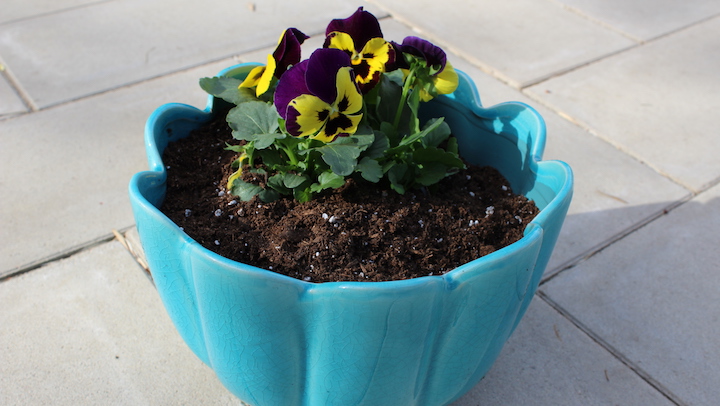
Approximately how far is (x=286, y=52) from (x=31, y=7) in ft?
6.80

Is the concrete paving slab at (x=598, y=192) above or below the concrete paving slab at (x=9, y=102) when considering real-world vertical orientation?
below

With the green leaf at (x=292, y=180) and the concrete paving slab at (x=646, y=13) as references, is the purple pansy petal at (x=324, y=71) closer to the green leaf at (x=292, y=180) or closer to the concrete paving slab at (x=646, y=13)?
the green leaf at (x=292, y=180)

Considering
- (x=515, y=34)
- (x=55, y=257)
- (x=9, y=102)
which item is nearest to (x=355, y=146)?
(x=55, y=257)

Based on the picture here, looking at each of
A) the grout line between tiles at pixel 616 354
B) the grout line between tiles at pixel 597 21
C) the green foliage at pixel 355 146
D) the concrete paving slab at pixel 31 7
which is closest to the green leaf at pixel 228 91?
the green foliage at pixel 355 146

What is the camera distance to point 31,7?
8.95 feet

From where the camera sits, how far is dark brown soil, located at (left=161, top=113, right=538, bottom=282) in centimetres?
107

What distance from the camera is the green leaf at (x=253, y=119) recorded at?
1129 mm

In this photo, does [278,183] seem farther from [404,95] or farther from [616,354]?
[616,354]

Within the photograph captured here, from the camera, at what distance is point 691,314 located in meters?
1.58

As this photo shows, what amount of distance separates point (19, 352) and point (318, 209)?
0.75 m

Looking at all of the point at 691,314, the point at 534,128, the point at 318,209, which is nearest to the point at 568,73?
the point at 691,314

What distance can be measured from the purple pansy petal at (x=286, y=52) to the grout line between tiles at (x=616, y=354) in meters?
0.86

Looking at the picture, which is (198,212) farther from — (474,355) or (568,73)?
(568,73)

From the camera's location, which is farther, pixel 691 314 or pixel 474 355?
pixel 691 314
